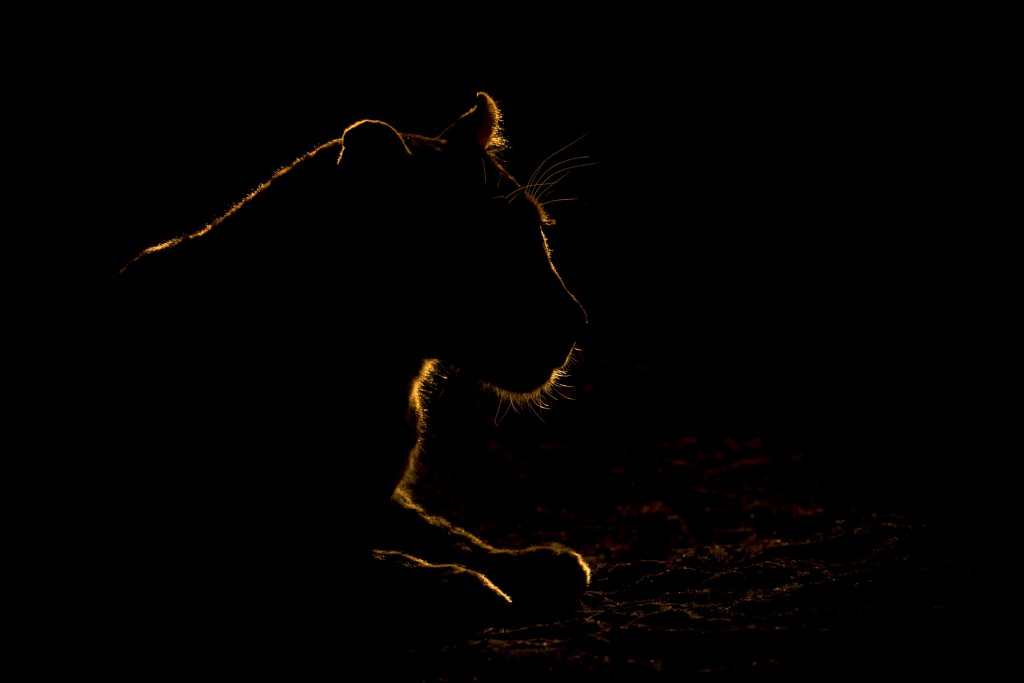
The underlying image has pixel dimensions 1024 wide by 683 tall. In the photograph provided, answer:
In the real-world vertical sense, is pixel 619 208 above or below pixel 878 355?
above

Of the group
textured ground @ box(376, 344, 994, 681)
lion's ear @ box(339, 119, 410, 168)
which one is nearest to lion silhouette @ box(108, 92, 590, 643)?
lion's ear @ box(339, 119, 410, 168)

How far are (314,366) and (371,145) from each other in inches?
18.7

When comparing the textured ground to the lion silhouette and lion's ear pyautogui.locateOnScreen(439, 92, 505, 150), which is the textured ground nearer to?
the lion silhouette

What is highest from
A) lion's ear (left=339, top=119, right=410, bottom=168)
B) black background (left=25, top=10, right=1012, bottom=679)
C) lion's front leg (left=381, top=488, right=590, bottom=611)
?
black background (left=25, top=10, right=1012, bottom=679)

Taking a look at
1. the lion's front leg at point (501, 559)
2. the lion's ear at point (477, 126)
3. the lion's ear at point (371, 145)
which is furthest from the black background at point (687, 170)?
the lion's ear at point (371, 145)

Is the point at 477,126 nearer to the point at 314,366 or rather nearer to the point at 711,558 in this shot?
the point at 314,366

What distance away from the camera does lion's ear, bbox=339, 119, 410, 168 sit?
162 centimetres

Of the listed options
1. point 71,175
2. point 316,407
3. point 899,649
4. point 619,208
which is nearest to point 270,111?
point 71,175

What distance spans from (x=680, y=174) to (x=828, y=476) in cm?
433

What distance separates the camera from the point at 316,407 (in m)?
1.72

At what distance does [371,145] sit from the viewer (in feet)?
5.35

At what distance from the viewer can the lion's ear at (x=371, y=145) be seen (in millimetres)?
1623

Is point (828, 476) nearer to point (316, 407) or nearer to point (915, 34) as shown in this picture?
point (316, 407)

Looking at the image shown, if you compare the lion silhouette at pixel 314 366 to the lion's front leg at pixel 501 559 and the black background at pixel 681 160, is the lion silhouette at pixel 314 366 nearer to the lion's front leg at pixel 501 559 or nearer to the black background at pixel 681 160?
the lion's front leg at pixel 501 559
